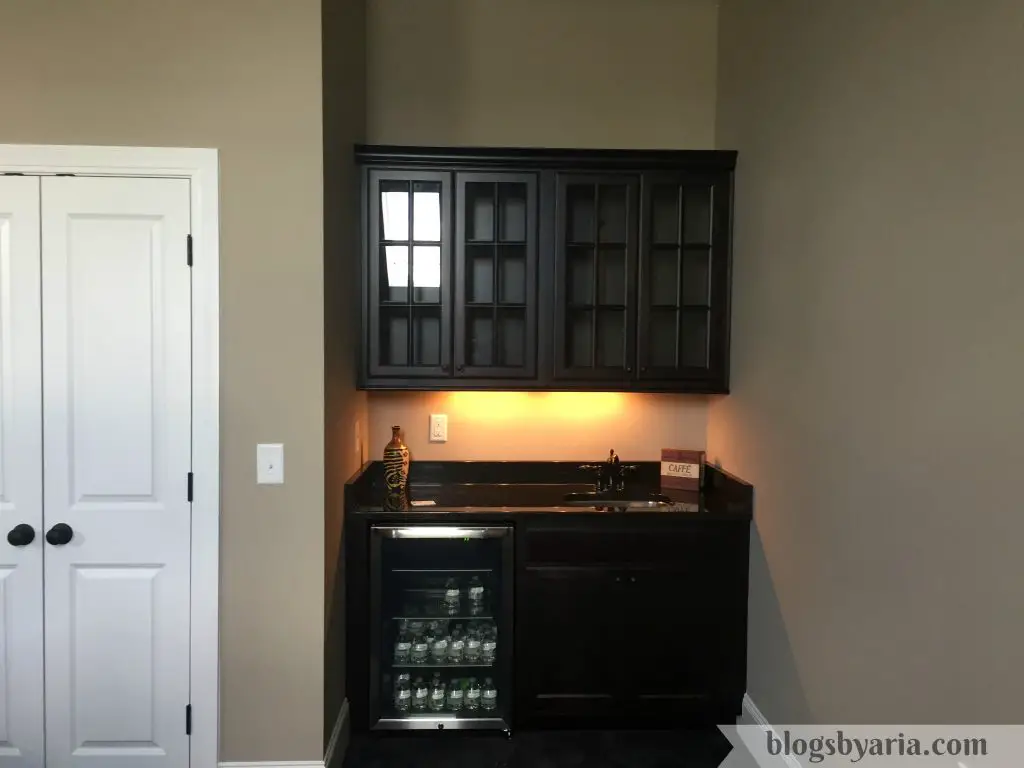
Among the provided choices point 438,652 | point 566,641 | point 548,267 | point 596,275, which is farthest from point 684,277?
point 438,652

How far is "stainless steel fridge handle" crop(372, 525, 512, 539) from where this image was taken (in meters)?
2.62

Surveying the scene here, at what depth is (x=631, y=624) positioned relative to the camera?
267 centimetres

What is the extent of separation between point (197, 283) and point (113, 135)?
566 millimetres

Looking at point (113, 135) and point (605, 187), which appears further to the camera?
point (605, 187)

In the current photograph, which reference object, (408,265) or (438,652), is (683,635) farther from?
(408,265)

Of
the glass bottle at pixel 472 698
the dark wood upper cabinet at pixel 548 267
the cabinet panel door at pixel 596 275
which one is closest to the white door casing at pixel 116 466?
the dark wood upper cabinet at pixel 548 267

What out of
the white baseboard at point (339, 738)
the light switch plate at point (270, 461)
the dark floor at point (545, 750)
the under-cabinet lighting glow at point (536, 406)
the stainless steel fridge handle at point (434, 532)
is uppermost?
the under-cabinet lighting glow at point (536, 406)

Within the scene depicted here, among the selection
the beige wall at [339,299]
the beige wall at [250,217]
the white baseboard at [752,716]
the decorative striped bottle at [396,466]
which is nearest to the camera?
the beige wall at [250,217]

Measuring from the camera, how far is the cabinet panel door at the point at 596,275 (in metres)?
2.88

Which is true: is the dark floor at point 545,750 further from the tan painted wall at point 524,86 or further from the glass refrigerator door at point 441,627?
the tan painted wall at point 524,86

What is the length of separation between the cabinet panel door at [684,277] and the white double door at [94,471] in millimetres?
1855

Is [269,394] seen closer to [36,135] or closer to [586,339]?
[36,135]

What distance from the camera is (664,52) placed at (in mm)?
3152

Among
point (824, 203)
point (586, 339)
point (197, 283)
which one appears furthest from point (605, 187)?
point (197, 283)
